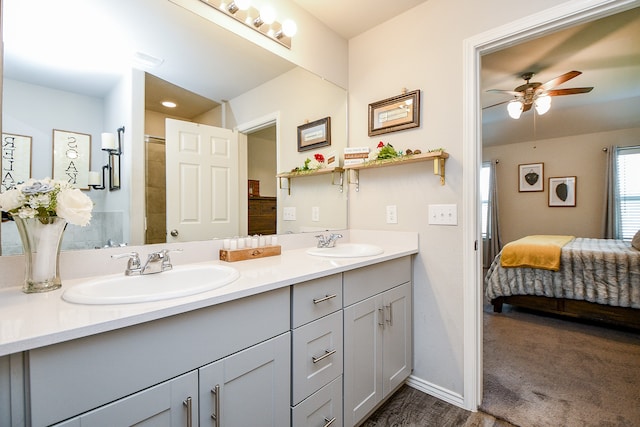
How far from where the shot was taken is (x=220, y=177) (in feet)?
4.95

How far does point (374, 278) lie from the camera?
1.48m

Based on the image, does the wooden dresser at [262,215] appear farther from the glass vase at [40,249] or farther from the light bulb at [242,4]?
the light bulb at [242,4]

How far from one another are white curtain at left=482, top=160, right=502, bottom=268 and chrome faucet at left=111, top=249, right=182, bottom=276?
5695 mm

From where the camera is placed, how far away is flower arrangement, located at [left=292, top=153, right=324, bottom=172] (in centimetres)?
194

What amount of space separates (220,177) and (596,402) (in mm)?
2456

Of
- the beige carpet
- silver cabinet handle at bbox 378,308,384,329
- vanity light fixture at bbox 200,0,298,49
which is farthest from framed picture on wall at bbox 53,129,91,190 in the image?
the beige carpet

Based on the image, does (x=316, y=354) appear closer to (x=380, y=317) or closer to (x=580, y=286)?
(x=380, y=317)

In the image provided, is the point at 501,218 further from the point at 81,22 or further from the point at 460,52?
the point at 81,22

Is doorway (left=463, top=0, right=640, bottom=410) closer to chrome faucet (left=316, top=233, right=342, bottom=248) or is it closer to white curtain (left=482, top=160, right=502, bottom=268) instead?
chrome faucet (left=316, top=233, right=342, bottom=248)

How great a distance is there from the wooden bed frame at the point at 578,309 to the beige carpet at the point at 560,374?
103 mm

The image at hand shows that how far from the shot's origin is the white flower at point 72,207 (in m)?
0.85

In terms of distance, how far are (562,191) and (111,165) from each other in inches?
240

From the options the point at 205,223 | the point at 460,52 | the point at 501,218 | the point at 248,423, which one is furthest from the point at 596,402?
the point at 501,218

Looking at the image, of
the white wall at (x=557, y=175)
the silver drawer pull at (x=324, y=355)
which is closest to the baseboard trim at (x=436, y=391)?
the silver drawer pull at (x=324, y=355)
